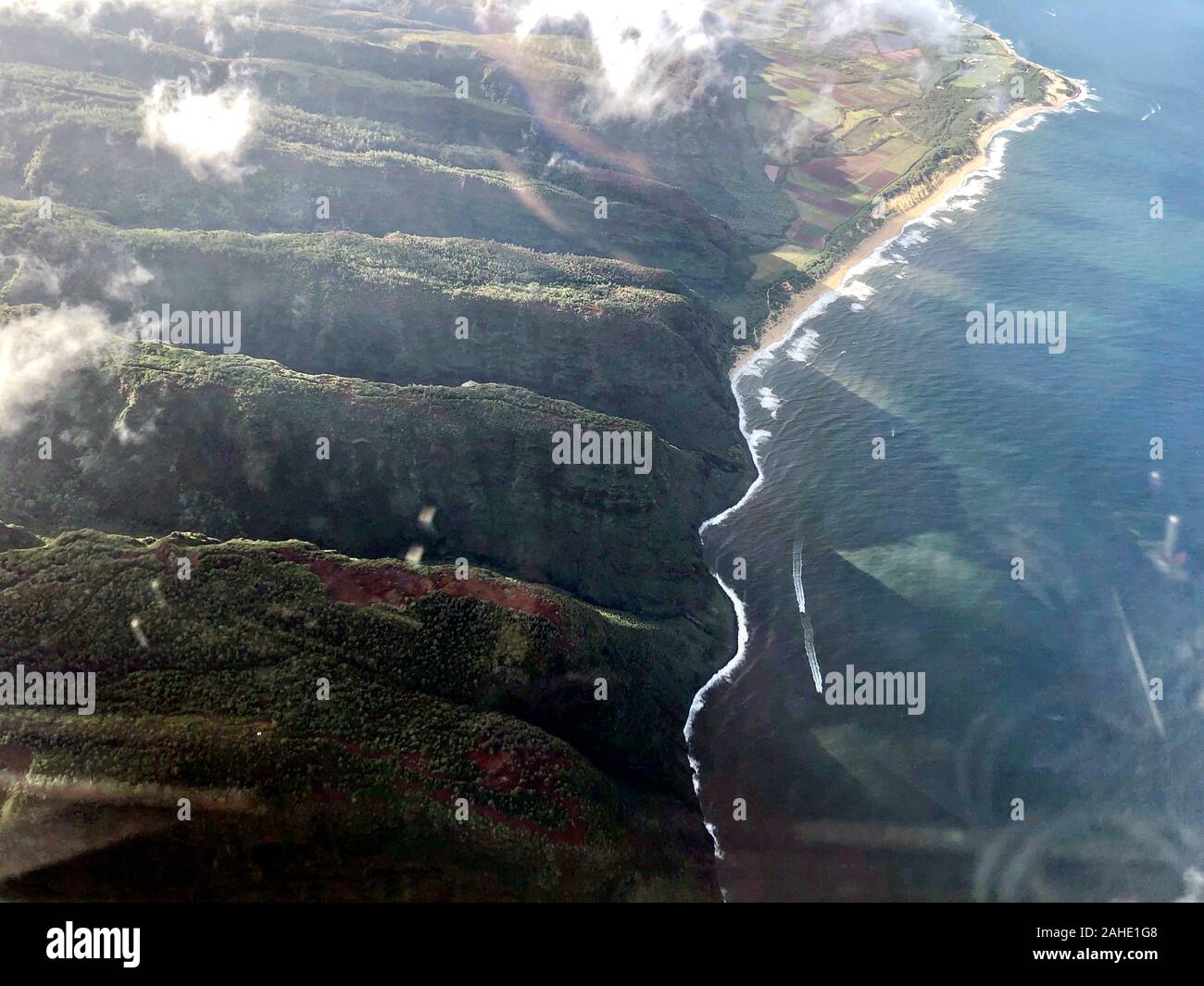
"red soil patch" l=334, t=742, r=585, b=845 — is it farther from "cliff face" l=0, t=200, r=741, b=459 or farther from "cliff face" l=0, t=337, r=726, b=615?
"cliff face" l=0, t=200, r=741, b=459

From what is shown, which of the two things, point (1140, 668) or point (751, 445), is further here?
point (751, 445)

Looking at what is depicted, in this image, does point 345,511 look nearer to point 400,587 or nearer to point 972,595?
point 400,587

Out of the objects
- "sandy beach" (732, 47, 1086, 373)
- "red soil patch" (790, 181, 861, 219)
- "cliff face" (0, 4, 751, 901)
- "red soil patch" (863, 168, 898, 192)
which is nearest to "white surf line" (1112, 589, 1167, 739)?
"cliff face" (0, 4, 751, 901)

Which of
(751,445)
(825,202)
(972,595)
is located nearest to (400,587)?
(972,595)

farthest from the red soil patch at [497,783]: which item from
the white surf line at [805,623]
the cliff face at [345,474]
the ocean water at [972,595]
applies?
the white surf line at [805,623]

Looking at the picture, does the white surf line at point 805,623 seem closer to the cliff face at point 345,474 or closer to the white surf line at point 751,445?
the white surf line at point 751,445

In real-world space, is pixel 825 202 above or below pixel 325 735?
→ above
